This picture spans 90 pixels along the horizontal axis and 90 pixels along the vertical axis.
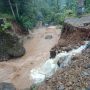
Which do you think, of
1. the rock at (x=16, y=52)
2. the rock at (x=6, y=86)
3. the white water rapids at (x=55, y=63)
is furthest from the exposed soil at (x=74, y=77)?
the rock at (x=16, y=52)

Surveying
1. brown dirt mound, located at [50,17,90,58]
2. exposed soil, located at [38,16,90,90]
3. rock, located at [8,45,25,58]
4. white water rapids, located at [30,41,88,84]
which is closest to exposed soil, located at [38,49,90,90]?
exposed soil, located at [38,16,90,90]

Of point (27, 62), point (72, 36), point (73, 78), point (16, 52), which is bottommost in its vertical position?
point (27, 62)

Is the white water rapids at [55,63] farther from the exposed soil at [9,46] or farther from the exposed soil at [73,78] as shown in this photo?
the exposed soil at [9,46]

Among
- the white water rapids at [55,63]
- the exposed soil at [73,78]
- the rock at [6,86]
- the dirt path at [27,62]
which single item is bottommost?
the dirt path at [27,62]

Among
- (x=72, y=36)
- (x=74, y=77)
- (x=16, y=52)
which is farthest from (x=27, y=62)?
(x=74, y=77)

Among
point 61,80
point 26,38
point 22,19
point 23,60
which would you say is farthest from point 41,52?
point 61,80

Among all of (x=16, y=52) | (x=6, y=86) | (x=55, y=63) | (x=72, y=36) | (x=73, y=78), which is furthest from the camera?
(x=16, y=52)

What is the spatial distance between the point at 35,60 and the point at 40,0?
14.9m

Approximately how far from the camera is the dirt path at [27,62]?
41.1 ft

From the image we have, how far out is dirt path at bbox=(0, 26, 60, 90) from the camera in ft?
41.1

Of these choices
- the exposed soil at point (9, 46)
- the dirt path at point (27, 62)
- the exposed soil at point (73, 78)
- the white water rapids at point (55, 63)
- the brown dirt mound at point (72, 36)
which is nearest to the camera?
the exposed soil at point (73, 78)

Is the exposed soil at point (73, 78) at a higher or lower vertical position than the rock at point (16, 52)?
higher

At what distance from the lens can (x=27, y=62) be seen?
49.9 feet

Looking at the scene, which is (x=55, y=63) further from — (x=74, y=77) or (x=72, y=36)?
(x=74, y=77)
